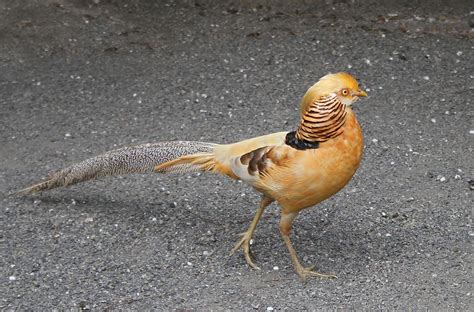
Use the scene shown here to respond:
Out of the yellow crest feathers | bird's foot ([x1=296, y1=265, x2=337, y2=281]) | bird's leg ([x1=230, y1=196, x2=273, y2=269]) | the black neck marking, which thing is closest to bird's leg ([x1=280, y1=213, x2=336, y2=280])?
bird's foot ([x1=296, y1=265, x2=337, y2=281])

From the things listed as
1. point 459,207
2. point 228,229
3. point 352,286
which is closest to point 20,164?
point 228,229

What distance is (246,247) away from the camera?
3.88m

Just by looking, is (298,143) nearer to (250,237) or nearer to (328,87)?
(328,87)

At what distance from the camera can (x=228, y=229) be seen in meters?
4.11

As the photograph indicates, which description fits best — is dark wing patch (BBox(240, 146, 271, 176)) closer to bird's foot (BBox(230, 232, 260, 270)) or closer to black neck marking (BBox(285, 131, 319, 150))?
black neck marking (BBox(285, 131, 319, 150))

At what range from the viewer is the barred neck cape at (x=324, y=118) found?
11.0 ft

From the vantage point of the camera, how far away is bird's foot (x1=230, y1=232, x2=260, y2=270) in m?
3.84

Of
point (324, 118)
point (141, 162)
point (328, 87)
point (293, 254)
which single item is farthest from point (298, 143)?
point (141, 162)

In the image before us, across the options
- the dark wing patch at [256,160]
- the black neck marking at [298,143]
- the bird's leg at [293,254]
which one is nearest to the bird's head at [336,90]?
the black neck marking at [298,143]

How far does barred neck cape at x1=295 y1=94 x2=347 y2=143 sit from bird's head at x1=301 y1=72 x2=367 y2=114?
0.02m

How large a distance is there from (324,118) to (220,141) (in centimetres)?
159

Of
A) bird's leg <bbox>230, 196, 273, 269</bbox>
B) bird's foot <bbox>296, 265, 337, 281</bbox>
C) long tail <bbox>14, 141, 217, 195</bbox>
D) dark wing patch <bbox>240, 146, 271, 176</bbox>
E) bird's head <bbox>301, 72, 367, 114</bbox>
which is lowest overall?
bird's foot <bbox>296, 265, 337, 281</bbox>

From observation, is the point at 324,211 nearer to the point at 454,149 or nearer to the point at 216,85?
the point at 454,149

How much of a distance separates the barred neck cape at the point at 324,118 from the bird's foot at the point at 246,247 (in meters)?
0.71
